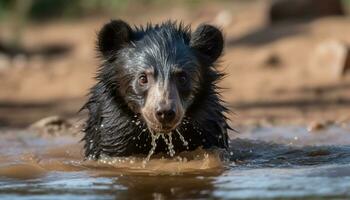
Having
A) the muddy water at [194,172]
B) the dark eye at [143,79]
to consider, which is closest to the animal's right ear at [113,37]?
the dark eye at [143,79]

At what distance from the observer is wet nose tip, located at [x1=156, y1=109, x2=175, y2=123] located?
671 centimetres

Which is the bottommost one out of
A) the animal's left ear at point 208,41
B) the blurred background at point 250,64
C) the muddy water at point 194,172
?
the muddy water at point 194,172

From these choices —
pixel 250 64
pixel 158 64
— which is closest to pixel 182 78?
pixel 158 64

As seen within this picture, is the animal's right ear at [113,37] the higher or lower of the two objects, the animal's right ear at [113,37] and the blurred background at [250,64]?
the lower

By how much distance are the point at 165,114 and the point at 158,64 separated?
0.69 m

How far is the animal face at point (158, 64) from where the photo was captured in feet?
22.9

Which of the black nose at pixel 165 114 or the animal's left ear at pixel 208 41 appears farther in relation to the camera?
the animal's left ear at pixel 208 41

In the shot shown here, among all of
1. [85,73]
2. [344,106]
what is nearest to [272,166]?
[344,106]

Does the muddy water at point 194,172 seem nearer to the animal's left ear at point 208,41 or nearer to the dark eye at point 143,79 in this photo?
the dark eye at point 143,79

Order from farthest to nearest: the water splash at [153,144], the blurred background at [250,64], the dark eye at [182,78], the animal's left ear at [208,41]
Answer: the blurred background at [250,64]
the animal's left ear at [208,41]
the water splash at [153,144]
the dark eye at [182,78]

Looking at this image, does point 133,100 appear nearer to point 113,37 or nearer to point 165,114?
point 113,37

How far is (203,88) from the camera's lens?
759cm

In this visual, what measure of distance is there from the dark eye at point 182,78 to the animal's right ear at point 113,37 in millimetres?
641

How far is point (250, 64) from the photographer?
15.2 meters
